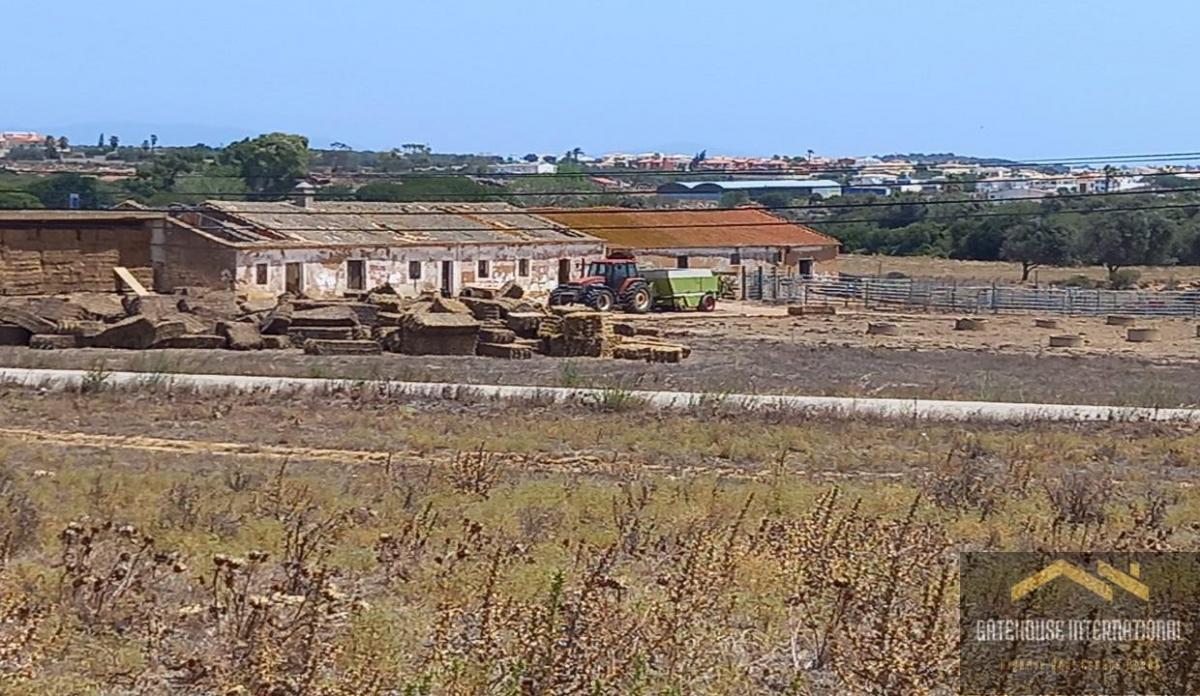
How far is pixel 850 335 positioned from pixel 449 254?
1690 cm

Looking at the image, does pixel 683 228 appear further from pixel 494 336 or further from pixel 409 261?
pixel 494 336

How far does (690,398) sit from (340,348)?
12.6 m

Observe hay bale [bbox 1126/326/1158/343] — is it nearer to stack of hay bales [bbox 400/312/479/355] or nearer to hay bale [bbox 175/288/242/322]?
stack of hay bales [bbox 400/312/479/355]

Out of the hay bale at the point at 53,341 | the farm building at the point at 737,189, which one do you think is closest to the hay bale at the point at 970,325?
the farm building at the point at 737,189

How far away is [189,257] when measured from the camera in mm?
50375

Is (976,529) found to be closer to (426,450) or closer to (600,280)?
(426,450)

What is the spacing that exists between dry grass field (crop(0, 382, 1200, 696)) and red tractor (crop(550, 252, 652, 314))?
3248 cm

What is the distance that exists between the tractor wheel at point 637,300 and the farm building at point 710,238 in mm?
Result: 10673

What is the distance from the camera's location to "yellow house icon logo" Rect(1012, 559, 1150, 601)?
9.07 meters

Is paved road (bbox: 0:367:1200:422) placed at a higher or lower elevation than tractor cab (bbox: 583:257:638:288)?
lower

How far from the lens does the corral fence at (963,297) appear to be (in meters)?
60.1

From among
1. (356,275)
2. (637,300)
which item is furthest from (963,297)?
(356,275)

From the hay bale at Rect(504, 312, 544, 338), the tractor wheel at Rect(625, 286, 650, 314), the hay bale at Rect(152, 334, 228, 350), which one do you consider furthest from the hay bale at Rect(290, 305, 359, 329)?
the tractor wheel at Rect(625, 286, 650, 314)

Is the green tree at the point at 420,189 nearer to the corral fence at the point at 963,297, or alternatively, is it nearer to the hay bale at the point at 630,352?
the corral fence at the point at 963,297
